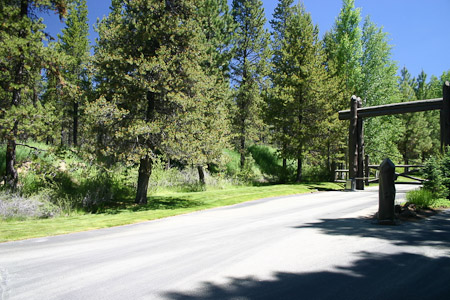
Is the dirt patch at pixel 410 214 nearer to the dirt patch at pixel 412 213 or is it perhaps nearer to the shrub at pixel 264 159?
the dirt patch at pixel 412 213

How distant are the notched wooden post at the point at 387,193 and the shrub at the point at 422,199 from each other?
104 inches

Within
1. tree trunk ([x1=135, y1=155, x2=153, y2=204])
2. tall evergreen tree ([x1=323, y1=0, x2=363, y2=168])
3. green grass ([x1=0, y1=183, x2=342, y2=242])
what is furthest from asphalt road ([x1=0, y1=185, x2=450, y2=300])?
tall evergreen tree ([x1=323, y1=0, x2=363, y2=168])

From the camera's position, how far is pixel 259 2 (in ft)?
89.4

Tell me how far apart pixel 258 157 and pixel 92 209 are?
20.0 meters

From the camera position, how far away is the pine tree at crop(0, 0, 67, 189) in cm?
1151

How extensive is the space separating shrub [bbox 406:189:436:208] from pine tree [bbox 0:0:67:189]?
44.9 feet

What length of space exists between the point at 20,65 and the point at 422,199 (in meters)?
16.5

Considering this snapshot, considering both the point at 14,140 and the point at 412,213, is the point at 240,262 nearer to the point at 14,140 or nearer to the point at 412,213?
the point at 412,213

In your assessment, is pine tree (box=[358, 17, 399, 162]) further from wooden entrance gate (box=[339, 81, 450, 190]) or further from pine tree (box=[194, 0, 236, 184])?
pine tree (box=[194, 0, 236, 184])

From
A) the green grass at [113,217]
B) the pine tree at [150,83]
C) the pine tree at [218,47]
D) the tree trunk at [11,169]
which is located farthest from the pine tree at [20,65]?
the pine tree at [218,47]

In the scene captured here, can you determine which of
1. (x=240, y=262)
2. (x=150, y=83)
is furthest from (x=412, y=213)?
(x=150, y=83)

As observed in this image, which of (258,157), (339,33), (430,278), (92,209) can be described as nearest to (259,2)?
(339,33)

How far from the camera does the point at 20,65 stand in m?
12.9

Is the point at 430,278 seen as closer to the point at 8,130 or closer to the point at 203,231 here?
the point at 203,231
